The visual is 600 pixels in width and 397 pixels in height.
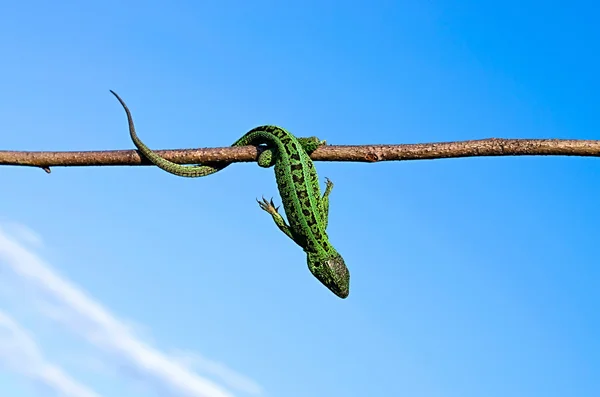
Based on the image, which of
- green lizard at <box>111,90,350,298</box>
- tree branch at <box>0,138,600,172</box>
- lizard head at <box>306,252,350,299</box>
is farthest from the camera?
lizard head at <box>306,252,350,299</box>

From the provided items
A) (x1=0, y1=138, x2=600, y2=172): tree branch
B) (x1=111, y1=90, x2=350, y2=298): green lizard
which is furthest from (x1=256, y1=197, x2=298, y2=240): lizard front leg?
(x1=0, y1=138, x2=600, y2=172): tree branch

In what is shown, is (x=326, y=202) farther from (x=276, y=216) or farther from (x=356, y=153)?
(x=356, y=153)

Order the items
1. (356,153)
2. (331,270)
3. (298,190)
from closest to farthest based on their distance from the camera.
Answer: (356,153)
(298,190)
(331,270)

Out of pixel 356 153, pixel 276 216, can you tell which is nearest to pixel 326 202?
pixel 276 216

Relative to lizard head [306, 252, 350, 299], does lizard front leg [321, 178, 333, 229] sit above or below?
above

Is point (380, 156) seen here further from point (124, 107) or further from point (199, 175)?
point (124, 107)

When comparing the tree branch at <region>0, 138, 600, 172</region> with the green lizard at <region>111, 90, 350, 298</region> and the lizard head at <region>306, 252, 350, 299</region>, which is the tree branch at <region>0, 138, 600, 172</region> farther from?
the lizard head at <region>306, 252, 350, 299</region>

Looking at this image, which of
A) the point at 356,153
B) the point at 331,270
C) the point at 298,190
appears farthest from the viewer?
the point at 331,270
